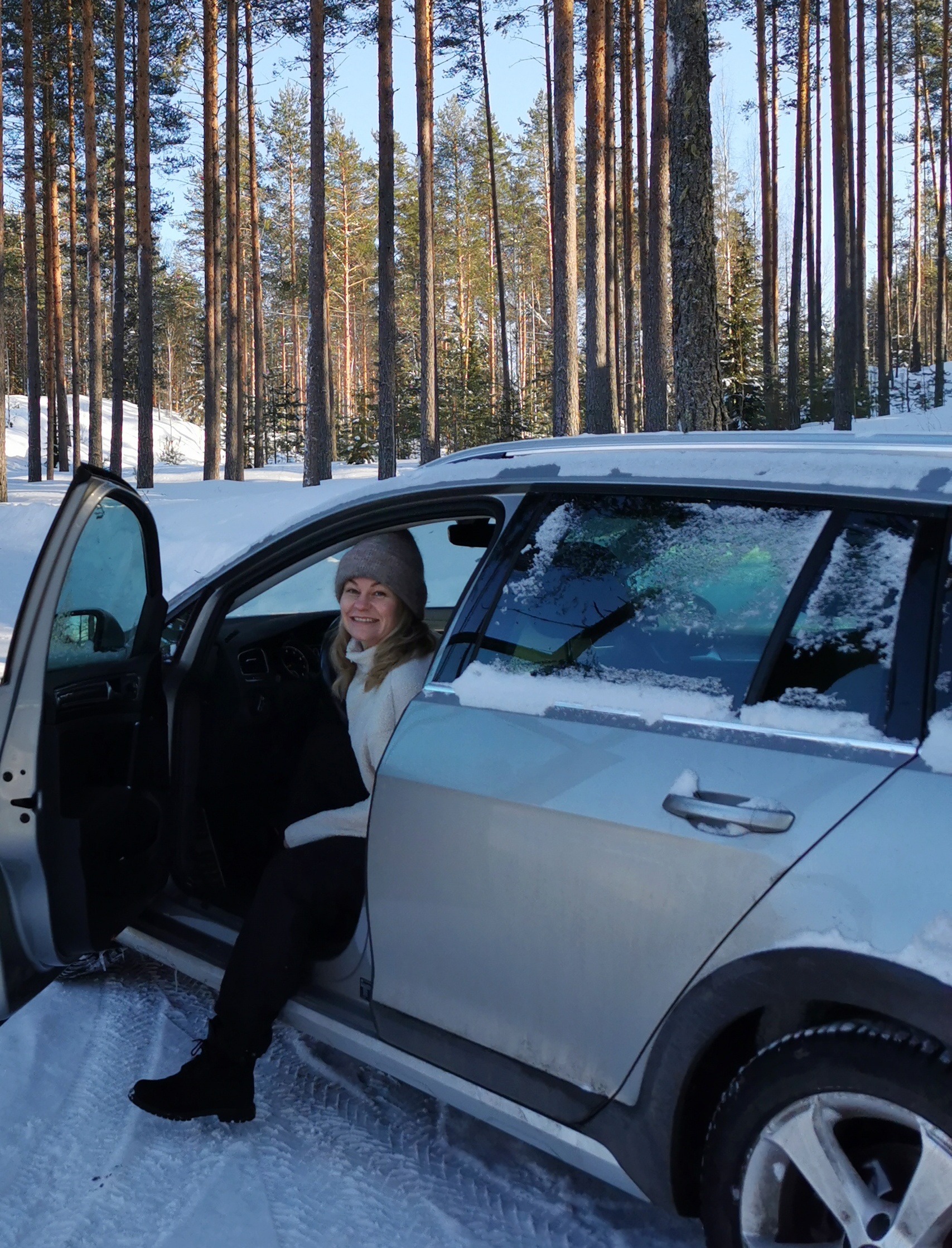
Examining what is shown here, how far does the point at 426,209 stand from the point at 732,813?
22.3 meters

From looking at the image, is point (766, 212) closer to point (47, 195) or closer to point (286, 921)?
point (47, 195)

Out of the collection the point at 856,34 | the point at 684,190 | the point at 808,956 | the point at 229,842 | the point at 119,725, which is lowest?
the point at 229,842

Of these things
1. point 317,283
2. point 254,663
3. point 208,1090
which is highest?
point 317,283

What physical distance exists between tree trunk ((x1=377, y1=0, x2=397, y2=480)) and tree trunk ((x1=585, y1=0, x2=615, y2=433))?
3.98 meters

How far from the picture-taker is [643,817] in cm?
191

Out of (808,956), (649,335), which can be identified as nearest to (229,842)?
(808,956)

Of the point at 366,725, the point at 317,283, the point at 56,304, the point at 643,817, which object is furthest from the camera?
the point at 56,304

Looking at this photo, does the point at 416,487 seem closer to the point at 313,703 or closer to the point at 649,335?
the point at 313,703

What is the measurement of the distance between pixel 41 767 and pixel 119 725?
12.0 inches

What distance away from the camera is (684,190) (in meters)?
11.1

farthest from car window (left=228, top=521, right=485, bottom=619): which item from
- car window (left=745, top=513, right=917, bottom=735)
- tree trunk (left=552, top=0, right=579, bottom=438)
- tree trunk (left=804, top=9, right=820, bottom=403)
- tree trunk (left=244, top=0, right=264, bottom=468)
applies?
tree trunk (left=804, top=9, right=820, bottom=403)

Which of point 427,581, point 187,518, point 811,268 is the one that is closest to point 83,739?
point 427,581

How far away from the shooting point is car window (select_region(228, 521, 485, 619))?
3701 millimetres

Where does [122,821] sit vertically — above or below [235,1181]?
above
